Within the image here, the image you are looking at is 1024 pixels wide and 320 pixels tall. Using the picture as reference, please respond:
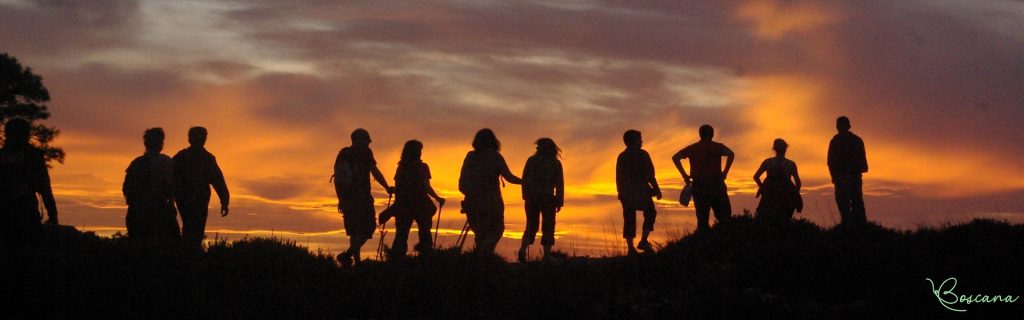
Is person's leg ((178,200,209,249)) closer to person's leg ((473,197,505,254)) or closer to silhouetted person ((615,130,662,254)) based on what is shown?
person's leg ((473,197,505,254))

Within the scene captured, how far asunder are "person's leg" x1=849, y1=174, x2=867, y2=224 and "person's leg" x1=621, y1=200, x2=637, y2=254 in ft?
12.6

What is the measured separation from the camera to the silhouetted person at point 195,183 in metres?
16.3

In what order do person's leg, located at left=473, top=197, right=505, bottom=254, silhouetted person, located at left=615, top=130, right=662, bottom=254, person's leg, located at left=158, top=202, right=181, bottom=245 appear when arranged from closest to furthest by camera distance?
person's leg, located at left=158, top=202, right=181, bottom=245
person's leg, located at left=473, top=197, right=505, bottom=254
silhouetted person, located at left=615, top=130, right=662, bottom=254

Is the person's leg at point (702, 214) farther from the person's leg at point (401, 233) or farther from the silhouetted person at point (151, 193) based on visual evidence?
the silhouetted person at point (151, 193)

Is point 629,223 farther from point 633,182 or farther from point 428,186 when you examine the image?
point 428,186

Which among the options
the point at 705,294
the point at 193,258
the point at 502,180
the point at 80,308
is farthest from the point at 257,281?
the point at 705,294

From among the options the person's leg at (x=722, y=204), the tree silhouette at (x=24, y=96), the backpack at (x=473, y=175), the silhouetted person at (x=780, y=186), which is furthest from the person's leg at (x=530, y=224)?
the tree silhouette at (x=24, y=96)

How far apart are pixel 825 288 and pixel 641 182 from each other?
4166mm

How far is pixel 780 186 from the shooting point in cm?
1906

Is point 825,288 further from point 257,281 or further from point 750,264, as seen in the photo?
point 257,281

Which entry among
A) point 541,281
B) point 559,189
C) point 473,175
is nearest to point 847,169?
point 559,189

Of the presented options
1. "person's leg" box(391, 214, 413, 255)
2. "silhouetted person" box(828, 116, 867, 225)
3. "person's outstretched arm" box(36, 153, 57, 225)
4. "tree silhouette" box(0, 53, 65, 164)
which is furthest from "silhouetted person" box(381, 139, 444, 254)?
"tree silhouette" box(0, 53, 65, 164)

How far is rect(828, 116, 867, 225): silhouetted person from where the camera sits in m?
19.2

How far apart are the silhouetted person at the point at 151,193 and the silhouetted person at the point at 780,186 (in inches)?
352
